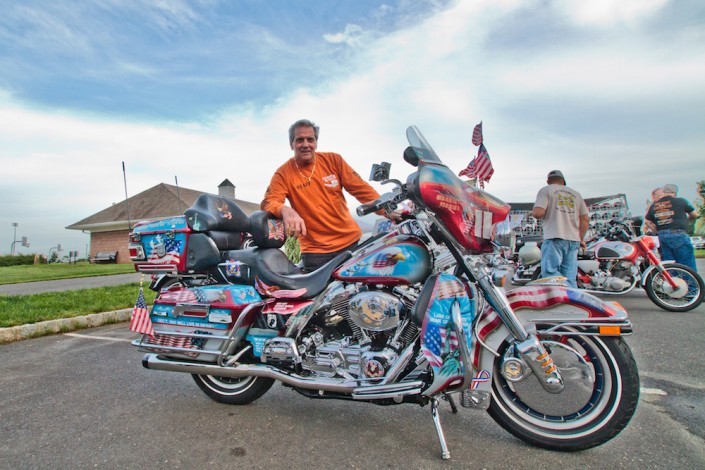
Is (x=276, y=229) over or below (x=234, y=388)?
over

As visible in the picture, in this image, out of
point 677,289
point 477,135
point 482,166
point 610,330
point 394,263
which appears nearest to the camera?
point 610,330

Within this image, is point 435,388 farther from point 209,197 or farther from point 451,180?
point 209,197

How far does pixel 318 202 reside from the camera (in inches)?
135

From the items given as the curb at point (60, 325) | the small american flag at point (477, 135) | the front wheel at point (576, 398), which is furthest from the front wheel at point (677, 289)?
the curb at point (60, 325)

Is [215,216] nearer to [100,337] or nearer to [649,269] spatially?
[100,337]

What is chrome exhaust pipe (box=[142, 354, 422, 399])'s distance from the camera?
228 cm

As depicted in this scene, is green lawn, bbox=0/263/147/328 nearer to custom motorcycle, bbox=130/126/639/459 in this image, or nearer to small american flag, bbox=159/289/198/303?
small american flag, bbox=159/289/198/303

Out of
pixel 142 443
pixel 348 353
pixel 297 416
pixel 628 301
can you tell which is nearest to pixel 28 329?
pixel 142 443

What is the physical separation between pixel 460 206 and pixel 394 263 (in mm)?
484

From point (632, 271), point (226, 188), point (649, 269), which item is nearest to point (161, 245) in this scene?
point (649, 269)

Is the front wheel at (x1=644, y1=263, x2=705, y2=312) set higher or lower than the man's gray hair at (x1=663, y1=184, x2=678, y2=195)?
lower

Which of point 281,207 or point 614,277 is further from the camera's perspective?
point 614,277

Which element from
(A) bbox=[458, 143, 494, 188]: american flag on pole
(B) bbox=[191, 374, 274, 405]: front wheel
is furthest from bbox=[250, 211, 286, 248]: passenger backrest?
(A) bbox=[458, 143, 494, 188]: american flag on pole

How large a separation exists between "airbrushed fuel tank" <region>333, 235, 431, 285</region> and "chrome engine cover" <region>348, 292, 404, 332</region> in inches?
4.0
